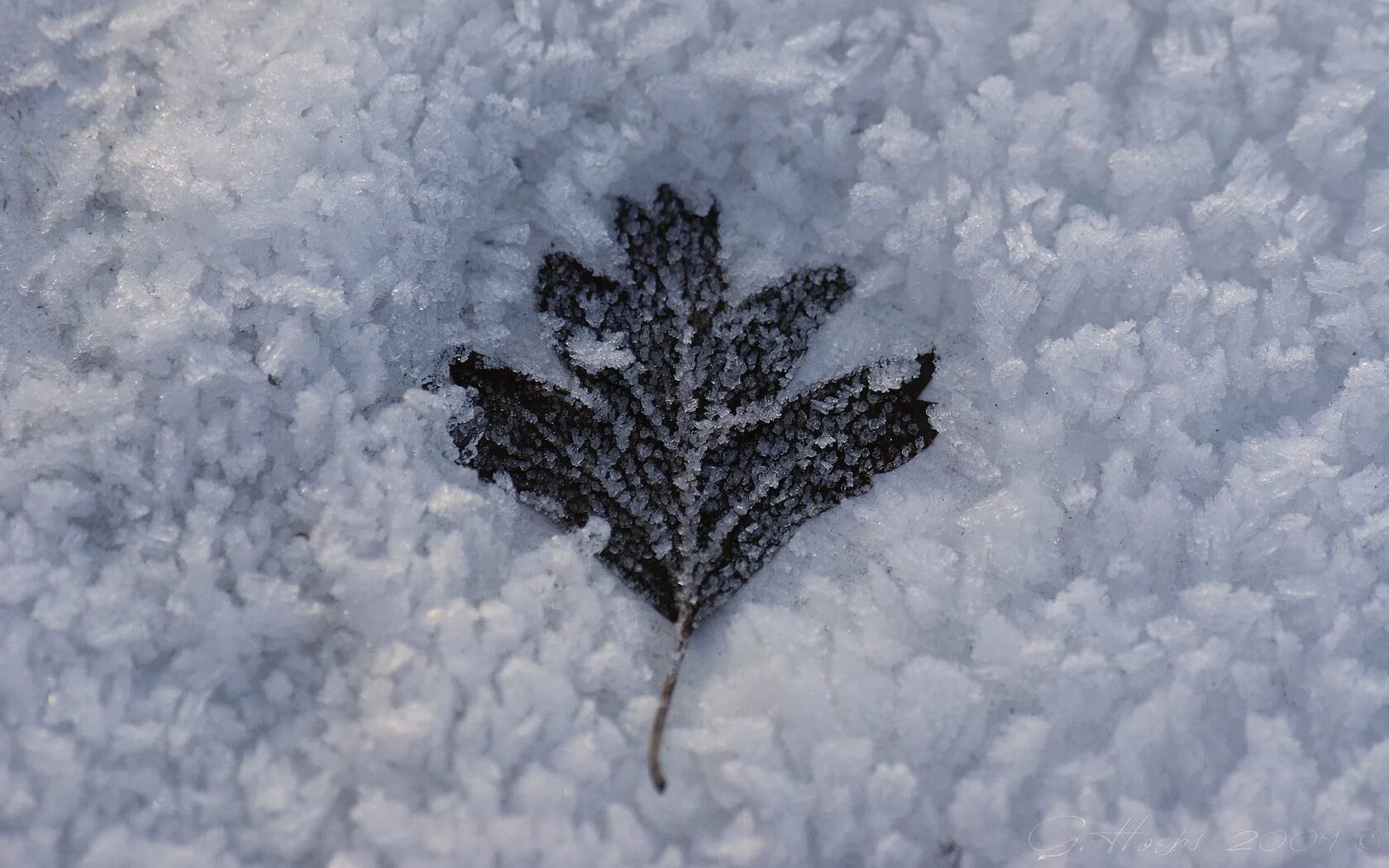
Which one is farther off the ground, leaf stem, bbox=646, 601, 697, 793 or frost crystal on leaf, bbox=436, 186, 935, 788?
frost crystal on leaf, bbox=436, 186, 935, 788

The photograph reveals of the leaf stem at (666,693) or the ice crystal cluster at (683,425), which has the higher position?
the ice crystal cluster at (683,425)

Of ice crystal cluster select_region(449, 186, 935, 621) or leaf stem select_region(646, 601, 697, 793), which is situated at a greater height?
ice crystal cluster select_region(449, 186, 935, 621)

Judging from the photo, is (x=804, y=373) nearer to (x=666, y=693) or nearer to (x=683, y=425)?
(x=683, y=425)

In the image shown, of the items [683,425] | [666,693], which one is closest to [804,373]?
[683,425]

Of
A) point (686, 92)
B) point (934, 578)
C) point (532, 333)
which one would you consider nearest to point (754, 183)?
point (686, 92)
